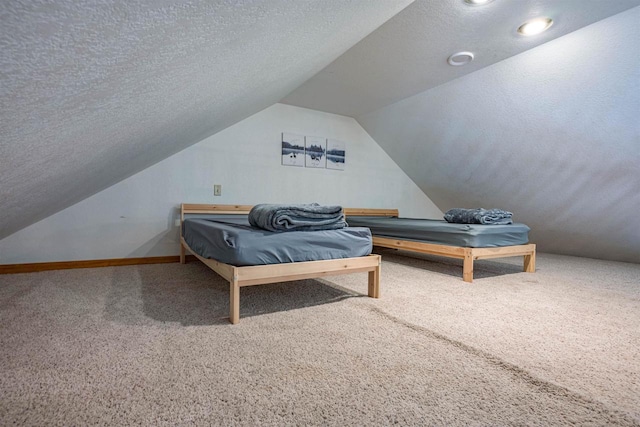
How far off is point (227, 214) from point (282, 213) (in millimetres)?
2101

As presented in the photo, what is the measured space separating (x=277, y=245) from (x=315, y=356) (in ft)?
2.27

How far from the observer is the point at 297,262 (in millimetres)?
1859

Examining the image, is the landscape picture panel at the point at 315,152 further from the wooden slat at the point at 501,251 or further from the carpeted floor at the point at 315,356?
the wooden slat at the point at 501,251

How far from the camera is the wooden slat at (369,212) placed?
184 inches

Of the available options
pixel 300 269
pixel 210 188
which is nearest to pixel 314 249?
pixel 300 269

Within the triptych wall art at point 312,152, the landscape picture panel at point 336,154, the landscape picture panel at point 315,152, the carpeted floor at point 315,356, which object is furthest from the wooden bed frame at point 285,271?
the landscape picture panel at point 336,154

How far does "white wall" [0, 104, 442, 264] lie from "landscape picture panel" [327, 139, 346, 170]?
0.10 m

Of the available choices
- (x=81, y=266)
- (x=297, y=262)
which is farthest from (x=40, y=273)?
(x=297, y=262)

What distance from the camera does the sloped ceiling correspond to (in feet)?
1.75

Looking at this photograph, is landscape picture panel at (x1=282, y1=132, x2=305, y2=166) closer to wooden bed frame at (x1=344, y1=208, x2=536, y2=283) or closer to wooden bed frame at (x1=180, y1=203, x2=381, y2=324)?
wooden bed frame at (x1=344, y1=208, x2=536, y2=283)

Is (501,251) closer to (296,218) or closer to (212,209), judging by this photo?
(296,218)

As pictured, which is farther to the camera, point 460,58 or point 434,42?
point 460,58

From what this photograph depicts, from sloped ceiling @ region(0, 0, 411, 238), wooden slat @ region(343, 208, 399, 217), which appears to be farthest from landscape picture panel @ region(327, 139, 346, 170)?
sloped ceiling @ region(0, 0, 411, 238)

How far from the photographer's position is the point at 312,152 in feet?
14.3
